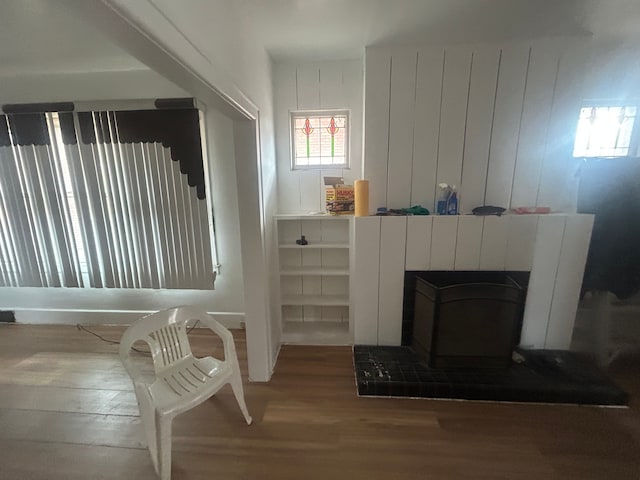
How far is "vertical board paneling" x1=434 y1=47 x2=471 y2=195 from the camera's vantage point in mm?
1974

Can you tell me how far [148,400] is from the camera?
4.38 ft

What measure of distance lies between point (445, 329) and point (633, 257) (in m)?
1.30

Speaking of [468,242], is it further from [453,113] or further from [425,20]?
[425,20]

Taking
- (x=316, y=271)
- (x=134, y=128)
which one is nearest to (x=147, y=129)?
(x=134, y=128)

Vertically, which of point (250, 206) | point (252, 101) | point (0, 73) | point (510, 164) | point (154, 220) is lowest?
point (154, 220)

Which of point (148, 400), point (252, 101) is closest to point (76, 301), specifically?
point (148, 400)

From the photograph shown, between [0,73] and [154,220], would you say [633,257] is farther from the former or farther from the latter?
[0,73]

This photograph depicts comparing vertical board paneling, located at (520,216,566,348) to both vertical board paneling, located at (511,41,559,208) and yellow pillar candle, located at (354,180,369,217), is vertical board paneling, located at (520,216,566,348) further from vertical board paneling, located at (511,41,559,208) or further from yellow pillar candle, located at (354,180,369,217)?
yellow pillar candle, located at (354,180,369,217)

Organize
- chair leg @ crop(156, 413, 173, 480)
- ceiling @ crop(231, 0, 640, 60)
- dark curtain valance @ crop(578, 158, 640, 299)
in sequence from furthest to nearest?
dark curtain valance @ crop(578, 158, 640, 299) < ceiling @ crop(231, 0, 640, 60) < chair leg @ crop(156, 413, 173, 480)

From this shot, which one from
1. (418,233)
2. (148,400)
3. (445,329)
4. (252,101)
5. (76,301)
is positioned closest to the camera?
(148,400)

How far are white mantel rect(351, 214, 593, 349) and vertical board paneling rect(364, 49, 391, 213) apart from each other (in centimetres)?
27

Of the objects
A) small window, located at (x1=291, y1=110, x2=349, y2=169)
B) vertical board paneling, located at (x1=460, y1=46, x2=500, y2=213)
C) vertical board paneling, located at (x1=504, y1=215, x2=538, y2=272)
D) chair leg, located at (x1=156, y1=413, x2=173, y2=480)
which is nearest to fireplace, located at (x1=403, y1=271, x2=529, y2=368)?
vertical board paneling, located at (x1=504, y1=215, x2=538, y2=272)

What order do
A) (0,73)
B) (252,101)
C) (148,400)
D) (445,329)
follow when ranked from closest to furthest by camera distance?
(148,400) < (252,101) < (445,329) < (0,73)

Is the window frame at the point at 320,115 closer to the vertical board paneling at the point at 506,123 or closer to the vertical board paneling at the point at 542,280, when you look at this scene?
the vertical board paneling at the point at 506,123
